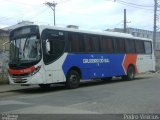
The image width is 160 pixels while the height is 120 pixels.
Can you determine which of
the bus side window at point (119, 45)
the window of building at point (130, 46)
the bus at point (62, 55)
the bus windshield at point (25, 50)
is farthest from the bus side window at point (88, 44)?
the window of building at point (130, 46)

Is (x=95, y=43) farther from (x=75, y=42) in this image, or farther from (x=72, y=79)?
(x=72, y=79)

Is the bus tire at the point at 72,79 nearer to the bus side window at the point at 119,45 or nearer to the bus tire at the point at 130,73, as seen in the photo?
the bus side window at the point at 119,45

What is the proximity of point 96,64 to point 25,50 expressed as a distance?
17.4 feet

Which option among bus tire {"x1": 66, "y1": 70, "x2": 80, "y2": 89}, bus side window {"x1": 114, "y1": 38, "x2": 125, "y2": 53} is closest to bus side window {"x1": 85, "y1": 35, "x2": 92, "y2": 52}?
bus tire {"x1": 66, "y1": 70, "x2": 80, "y2": 89}

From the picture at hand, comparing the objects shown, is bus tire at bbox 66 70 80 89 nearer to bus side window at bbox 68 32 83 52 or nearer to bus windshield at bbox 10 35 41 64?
bus side window at bbox 68 32 83 52

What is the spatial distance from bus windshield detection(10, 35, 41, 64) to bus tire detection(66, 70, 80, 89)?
2.51 meters

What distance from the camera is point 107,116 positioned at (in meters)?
11.0

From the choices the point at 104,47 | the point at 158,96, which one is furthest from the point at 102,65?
the point at 158,96

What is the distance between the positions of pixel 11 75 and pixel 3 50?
17.5 feet

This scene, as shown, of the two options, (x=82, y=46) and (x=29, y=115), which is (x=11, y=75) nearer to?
(x=82, y=46)

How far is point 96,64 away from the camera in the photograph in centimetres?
2253

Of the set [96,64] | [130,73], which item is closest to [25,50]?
[96,64]

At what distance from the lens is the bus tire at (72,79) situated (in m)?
20.2

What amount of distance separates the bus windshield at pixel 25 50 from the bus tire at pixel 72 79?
99.0 inches
